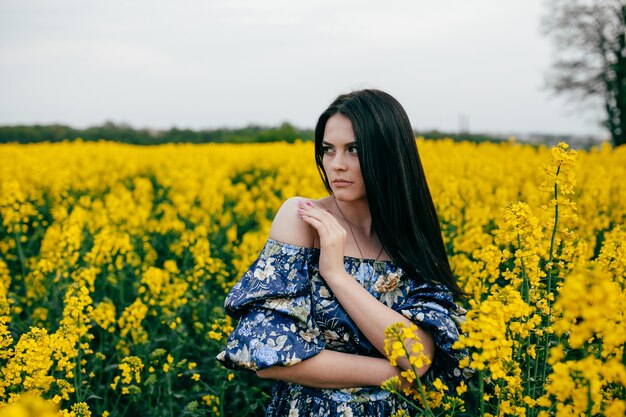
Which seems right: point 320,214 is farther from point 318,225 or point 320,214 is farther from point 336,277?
point 336,277

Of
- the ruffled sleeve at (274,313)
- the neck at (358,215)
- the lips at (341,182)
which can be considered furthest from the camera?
the neck at (358,215)

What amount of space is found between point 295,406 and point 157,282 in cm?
138

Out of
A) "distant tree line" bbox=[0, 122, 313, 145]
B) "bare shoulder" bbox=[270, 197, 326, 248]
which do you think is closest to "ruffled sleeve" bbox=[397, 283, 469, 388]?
"bare shoulder" bbox=[270, 197, 326, 248]

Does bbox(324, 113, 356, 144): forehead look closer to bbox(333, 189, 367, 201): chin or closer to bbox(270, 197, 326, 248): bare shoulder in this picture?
bbox(333, 189, 367, 201): chin

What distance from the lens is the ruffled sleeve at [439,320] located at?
207 cm

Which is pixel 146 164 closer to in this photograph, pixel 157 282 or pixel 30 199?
pixel 30 199

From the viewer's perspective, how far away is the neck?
→ 8.05 feet

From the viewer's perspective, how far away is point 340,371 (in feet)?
6.77

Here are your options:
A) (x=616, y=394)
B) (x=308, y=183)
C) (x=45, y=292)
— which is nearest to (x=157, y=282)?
(x=45, y=292)

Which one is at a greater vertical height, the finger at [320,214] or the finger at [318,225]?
the finger at [320,214]

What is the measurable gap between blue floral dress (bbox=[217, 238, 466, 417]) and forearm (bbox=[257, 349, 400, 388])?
0.05 metres

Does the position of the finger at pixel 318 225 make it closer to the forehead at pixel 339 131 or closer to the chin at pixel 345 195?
the chin at pixel 345 195

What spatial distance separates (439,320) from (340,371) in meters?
0.38

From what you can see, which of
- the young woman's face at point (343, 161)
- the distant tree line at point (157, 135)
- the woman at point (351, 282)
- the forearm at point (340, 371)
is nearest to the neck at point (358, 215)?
the woman at point (351, 282)
